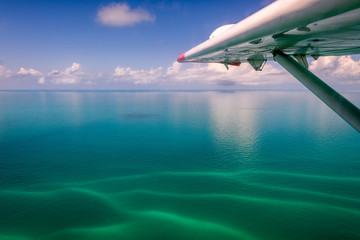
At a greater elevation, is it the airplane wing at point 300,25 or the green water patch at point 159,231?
the airplane wing at point 300,25

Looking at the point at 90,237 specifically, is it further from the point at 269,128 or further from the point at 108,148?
the point at 269,128

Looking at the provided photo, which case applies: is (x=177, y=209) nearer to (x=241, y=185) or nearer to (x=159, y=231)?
(x=159, y=231)

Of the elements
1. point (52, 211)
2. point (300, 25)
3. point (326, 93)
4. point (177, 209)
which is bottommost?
point (177, 209)

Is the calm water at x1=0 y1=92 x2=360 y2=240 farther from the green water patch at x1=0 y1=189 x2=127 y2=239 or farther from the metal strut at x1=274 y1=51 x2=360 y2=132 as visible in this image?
the metal strut at x1=274 y1=51 x2=360 y2=132

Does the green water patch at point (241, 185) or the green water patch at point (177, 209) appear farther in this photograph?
the green water patch at point (241, 185)

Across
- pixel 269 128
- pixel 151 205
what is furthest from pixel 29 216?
pixel 269 128

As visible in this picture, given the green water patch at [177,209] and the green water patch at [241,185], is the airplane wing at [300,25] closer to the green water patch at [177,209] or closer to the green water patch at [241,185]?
the green water patch at [177,209]

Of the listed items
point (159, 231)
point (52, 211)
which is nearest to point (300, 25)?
point (159, 231)

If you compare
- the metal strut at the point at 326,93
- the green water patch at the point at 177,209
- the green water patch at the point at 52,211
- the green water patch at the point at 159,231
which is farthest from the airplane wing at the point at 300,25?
the green water patch at the point at 52,211
